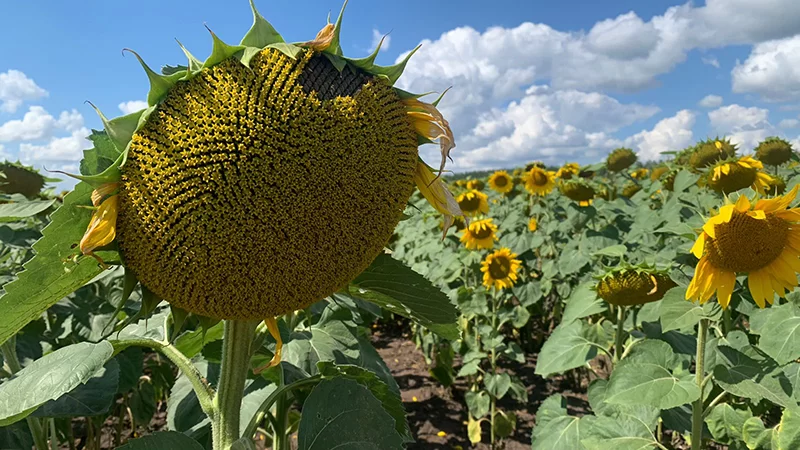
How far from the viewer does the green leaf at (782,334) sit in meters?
2.11

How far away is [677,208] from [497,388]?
1955 millimetres

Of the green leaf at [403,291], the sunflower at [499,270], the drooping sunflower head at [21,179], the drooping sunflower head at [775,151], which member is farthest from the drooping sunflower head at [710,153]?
the drooping sunflower head at [21,179]

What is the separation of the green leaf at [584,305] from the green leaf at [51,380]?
2186mm

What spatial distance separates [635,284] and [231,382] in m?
1.93

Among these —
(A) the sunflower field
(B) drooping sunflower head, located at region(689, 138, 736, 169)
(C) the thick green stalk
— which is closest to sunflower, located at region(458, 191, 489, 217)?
(B) drooping sunflower head, located at region(689, 138, 736, 169)

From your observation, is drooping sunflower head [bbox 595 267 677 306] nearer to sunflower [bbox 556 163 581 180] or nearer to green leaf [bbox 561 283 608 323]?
green leaf [bbox 561 283 608 323]

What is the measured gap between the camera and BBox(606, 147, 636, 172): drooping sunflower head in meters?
7.70

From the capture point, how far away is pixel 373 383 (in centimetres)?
128

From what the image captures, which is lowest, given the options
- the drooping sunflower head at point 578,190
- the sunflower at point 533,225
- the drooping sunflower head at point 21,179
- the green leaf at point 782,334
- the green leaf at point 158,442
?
the green leaf at point 782,334

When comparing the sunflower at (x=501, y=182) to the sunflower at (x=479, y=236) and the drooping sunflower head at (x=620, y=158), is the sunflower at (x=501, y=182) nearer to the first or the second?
the drooping sunflower head at (x=620, y=158)

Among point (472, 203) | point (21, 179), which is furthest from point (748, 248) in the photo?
point (21, 179)

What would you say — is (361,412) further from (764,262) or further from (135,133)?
(764,262)

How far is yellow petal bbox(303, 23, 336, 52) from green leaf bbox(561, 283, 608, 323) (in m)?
2.12

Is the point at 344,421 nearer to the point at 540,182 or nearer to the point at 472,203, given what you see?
the point at 472,203
